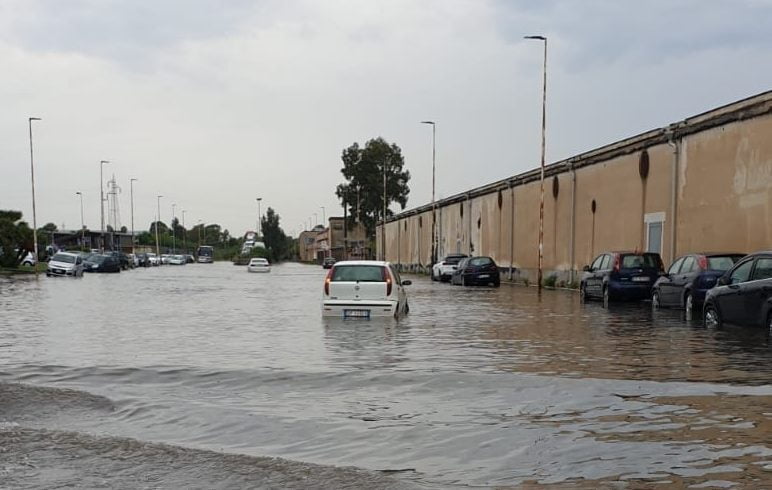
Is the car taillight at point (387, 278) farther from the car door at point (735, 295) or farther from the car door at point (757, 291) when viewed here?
the car door at point (757, 291)

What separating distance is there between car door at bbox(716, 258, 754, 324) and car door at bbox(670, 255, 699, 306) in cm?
364

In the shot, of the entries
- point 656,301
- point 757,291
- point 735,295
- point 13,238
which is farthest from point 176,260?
point 757,291

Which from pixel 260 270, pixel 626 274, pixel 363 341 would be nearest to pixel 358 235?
pixel 260 270

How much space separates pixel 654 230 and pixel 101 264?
4781 centimetres

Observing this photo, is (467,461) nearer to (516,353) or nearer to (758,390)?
(758,390)

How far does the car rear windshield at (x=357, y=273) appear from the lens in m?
17.9

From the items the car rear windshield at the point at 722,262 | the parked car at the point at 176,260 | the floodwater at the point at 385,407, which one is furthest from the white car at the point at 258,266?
the car rear windshield at the point at 722,262

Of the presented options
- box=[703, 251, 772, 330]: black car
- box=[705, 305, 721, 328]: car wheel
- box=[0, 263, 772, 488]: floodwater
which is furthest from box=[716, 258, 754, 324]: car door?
box=[0, 263, 772, 488]: floodwater

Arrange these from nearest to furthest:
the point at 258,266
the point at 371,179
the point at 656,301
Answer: the point at 656,301 < the point at 258,266 < the point at 371,179

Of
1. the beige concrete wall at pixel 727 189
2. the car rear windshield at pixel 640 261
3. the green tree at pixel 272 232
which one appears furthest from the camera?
the green tree at pixel 272 232

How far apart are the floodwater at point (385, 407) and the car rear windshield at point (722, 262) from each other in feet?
6.77

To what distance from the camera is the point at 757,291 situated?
544 inches

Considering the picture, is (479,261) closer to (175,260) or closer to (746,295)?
(746,295)

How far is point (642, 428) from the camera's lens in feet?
24.1
